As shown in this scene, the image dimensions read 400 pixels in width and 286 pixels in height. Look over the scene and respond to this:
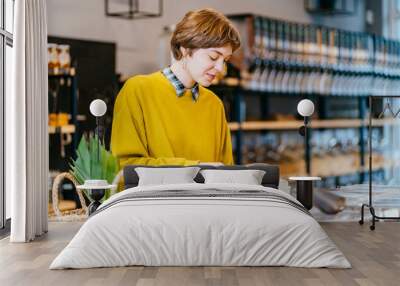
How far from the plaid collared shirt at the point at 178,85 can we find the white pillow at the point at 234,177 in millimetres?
875

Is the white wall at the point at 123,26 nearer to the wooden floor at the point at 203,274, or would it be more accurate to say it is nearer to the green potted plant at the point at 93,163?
the green potted plant at the point at 93,163

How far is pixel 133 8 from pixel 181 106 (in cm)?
133

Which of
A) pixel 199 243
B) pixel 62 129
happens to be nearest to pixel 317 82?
pixel 62 129

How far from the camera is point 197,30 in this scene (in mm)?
6484

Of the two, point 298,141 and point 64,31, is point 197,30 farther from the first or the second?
point 298,141

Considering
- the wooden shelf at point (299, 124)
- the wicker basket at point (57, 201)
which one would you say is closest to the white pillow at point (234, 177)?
the wicker basket at point (57, 201)

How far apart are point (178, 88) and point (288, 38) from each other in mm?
1768

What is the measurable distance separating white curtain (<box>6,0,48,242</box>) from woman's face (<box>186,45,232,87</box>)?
1.32m

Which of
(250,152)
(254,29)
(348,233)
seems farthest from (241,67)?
(348,233)

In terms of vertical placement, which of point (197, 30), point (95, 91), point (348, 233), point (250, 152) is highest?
point (197, 30)

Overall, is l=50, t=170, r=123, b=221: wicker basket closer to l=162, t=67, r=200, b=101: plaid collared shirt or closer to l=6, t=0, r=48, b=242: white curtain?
l=6, t=0, r=48, b=242: white curtain

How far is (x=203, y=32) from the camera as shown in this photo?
21.3 ft

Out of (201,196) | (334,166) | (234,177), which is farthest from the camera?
(334,166)

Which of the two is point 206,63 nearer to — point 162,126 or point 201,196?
point 162,126
